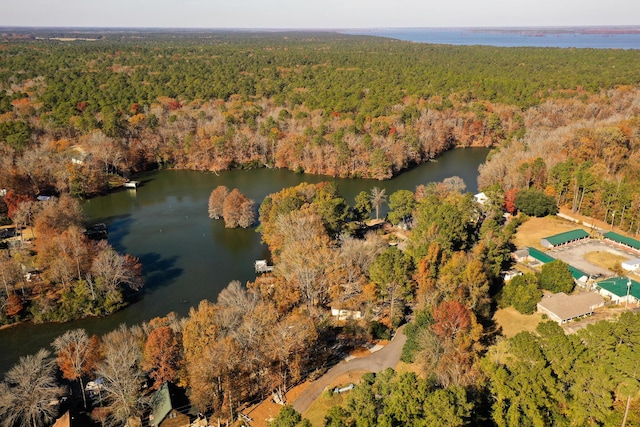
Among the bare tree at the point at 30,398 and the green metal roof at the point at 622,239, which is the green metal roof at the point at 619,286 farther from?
the bare tree at the point at 30,398

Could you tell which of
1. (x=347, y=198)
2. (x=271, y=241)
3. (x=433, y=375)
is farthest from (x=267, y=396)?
(x=347, y=198)

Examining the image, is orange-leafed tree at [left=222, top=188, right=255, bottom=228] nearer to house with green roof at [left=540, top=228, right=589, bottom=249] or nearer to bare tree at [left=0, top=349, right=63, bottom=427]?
bare tree at [left=0, top=349, right=63, bottom=427]

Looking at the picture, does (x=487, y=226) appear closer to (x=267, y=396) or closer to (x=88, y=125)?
(x=267, y=396)

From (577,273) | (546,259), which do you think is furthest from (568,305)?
(546,259)

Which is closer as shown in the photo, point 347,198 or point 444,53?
point 347,198

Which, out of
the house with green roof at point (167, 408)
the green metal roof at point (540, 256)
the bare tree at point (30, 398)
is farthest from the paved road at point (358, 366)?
the green metal roof at point (540, 256)

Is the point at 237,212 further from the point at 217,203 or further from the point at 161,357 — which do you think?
the point at 161,357
